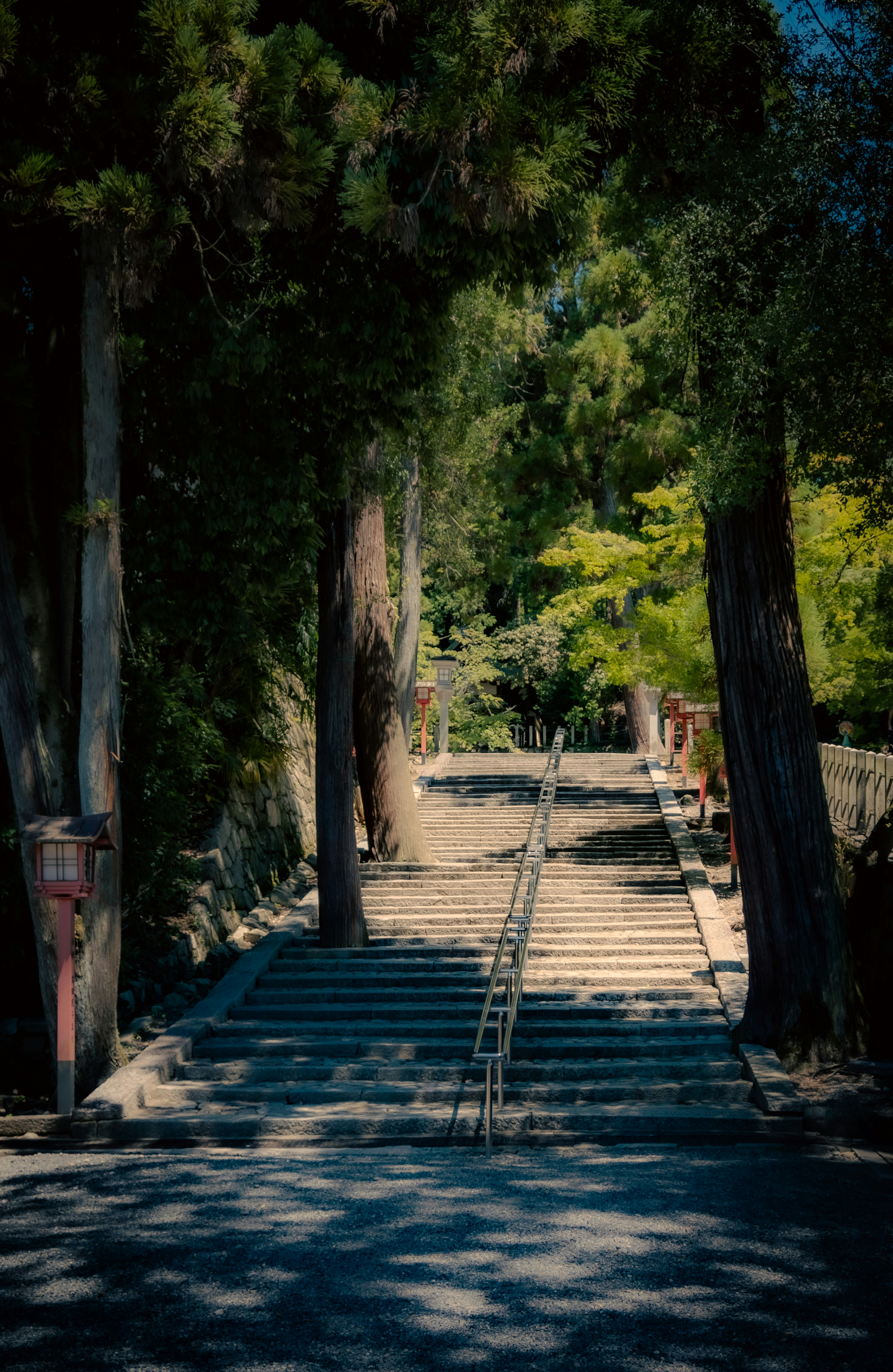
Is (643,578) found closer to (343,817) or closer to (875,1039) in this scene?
(343,817)

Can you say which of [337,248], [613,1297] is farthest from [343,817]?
[613,1297]

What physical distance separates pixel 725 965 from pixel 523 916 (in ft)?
9.01

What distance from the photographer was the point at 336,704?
495 inches

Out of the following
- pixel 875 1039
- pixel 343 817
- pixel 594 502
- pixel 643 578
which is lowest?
pixel 875 1039

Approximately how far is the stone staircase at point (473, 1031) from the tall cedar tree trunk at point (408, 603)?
651 centimetres

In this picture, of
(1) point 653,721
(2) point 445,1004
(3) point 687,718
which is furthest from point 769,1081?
(1) point 653,721

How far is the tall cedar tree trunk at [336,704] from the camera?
12430mm

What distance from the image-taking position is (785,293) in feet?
27.2

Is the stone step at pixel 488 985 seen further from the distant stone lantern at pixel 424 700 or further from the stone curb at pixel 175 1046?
the distant stone lantern at pixel 424 700

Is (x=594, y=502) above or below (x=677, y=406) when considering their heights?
above

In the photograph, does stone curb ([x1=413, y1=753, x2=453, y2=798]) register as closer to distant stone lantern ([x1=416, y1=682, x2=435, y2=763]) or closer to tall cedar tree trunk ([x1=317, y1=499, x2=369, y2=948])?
distant stone lantern ([x1=416, y1=682, x2=435, y2=763])

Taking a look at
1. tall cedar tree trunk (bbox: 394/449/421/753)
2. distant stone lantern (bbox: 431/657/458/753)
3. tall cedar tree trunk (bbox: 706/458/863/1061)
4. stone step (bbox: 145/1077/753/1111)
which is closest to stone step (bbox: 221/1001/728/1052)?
stone step (bbox: 145/1077/753/1111)

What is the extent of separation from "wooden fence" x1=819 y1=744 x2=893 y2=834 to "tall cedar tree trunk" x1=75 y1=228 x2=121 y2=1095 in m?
7.07

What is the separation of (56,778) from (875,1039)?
7093 millimetres
